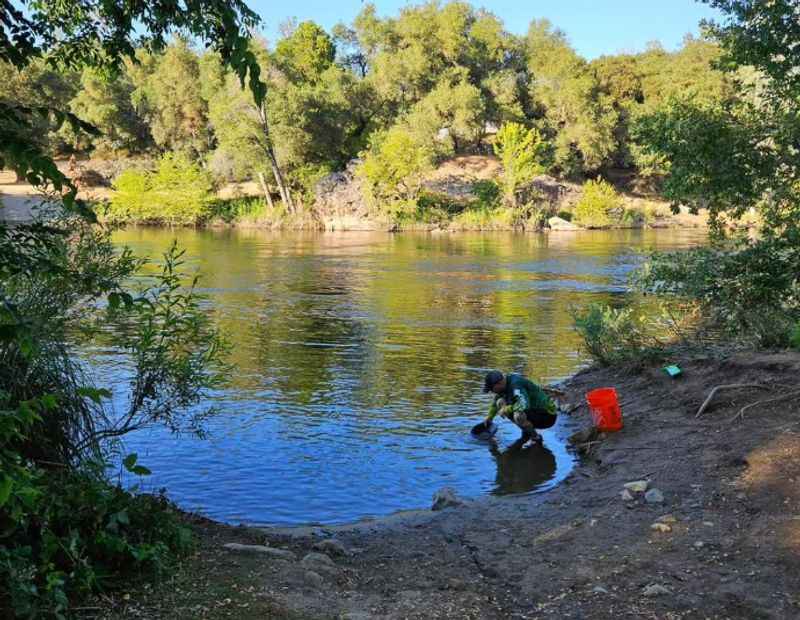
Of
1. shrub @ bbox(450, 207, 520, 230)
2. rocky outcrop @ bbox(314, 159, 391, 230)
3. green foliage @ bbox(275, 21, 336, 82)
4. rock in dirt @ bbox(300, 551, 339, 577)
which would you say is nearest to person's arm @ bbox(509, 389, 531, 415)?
rock in dirt @ bbox(300, 551, 339, 577)

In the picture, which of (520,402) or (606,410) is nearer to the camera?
(606,410)

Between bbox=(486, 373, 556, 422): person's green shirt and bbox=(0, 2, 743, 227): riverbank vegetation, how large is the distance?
5059 cm

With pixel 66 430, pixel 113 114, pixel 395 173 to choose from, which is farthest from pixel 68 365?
pixel 113 114

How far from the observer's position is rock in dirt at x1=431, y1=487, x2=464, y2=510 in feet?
29.3

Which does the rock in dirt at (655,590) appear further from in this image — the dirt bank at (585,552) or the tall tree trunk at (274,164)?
the tall tree trunk at (274,164)

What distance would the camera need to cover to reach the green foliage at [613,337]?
1454cm

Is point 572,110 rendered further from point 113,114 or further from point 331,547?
point 331,547

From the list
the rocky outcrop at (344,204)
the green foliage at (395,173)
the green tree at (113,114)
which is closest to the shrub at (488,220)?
the green foliage at (395,173)

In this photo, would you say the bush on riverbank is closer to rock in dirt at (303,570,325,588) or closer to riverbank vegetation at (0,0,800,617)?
riverbank vegetation at (0,0,800,617)

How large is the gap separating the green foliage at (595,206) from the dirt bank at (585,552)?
53.4 m

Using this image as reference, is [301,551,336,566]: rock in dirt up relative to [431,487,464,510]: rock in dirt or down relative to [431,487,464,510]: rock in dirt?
up

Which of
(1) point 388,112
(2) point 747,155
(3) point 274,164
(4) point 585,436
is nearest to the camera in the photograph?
(2) point 747,155

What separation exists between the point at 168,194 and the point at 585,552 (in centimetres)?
6250

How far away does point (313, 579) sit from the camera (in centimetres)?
A: 575
